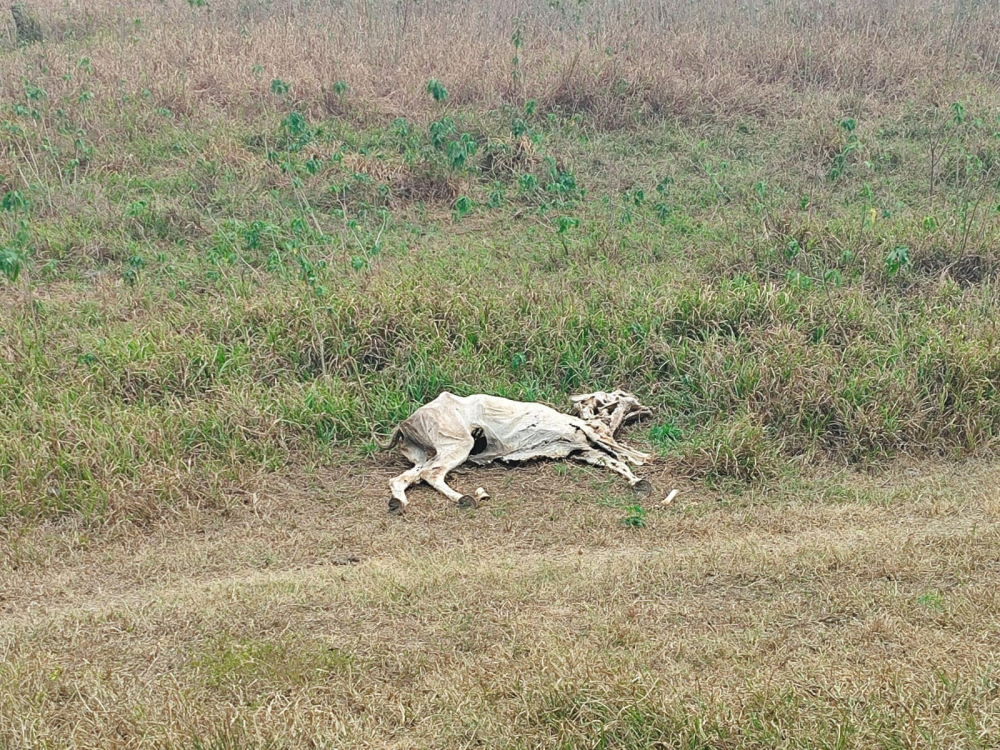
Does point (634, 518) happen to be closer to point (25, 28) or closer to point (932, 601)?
point (932, 601)

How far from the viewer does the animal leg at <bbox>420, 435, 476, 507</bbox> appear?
19.2 feet

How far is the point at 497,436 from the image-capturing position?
20.9 feet

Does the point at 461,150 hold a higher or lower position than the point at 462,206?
higher

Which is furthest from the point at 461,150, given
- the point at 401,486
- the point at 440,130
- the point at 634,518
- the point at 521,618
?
the point at 521,618

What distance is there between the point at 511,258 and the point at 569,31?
537 centimetres

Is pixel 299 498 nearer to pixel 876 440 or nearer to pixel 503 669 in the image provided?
pixel 503 669

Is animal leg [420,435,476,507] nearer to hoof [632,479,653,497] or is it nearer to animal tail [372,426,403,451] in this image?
animal tail [372,426,403,451]

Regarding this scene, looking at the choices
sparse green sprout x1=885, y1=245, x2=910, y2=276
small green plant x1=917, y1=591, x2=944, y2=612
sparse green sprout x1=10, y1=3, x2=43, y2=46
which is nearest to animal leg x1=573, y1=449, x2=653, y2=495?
small green plant x1=917, y1=591, x2=944, y2=612

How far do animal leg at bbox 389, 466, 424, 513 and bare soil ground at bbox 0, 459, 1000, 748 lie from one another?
3.5 inches

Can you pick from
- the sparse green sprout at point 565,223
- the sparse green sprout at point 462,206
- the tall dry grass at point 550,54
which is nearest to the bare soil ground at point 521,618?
the sparse green sprout at point 565,223

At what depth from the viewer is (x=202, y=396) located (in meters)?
6.68

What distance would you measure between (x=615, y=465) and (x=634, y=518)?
660 millimetres

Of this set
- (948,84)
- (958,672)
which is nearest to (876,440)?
(958,672)

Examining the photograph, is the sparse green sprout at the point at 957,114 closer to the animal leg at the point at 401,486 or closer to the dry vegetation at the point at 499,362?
the dry vegetation at the point at 499,362
